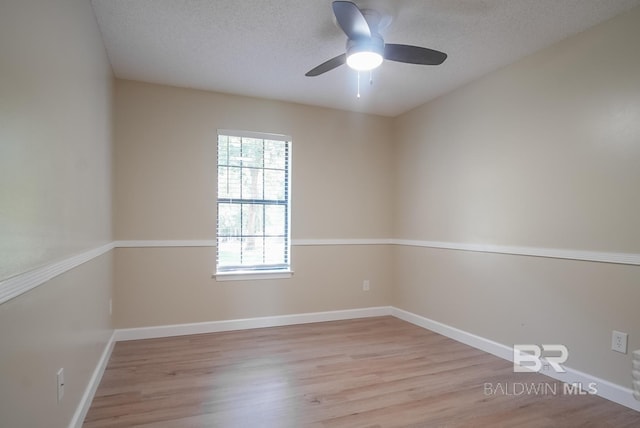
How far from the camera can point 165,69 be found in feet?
10.5

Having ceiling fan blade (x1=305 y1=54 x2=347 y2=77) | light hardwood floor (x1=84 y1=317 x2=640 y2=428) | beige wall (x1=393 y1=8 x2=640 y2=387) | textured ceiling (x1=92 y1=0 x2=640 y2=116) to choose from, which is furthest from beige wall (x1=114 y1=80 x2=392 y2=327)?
ceiling fan blade (x1=305 y1=54 x2=347 y2=77)

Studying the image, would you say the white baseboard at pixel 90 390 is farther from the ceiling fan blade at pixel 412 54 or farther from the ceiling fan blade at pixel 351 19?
the ceiling fan blade at pixel 412 54

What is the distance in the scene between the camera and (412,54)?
7.68 ft

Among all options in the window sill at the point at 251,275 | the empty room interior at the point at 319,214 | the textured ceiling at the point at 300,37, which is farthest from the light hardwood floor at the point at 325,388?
the textured ceiling at the point at 300,37

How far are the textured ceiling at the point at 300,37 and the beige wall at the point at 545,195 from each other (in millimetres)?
273

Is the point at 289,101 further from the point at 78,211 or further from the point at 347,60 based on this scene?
the point at 78,211

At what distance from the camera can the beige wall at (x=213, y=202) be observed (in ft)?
11.4

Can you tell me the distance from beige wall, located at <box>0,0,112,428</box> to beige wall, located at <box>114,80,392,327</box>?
1076 mm

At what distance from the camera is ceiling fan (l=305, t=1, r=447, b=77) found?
205cm

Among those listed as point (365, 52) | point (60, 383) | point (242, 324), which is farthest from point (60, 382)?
point (365, 52)

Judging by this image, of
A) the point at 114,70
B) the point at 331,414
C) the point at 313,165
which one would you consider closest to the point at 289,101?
the point at 313,165

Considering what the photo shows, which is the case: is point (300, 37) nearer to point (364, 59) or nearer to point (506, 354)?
point (364, 59)

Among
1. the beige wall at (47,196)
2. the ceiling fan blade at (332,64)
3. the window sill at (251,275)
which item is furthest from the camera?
the window sill at (251,275)

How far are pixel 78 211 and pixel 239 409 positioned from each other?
1499mm
